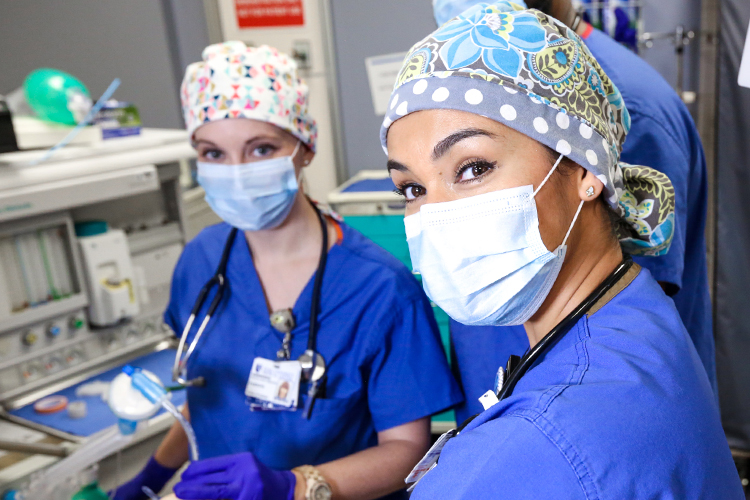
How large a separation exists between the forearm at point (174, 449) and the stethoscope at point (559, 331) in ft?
3.12

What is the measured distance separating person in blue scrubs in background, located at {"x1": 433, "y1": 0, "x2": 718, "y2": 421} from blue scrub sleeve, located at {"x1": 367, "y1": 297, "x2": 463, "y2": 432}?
2.5 inches

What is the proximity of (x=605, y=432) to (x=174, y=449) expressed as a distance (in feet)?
3.94

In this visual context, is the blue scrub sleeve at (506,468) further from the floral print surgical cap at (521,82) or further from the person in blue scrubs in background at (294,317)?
the person in blue scrubs in background at (294,317)

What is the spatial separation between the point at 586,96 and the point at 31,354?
5.43 ft

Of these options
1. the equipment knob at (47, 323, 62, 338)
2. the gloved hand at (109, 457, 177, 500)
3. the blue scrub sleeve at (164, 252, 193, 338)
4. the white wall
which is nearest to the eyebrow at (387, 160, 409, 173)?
the blue scrub sleeve at (164, 252, 193, 338)

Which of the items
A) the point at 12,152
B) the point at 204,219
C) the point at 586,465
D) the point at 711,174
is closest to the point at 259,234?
the point at 12,152

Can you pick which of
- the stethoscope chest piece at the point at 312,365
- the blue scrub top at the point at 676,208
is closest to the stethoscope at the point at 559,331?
the blue scrub top at the point at 676,208

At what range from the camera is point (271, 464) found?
1.23 meters

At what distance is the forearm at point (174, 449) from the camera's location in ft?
4.78

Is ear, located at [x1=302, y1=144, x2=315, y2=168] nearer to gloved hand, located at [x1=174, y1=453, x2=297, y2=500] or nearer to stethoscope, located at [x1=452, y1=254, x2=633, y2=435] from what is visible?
gloved hand, located at [x1=174, y1=453, x2=297, y2=500]

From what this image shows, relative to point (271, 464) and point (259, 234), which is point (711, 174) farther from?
point (271, 464)

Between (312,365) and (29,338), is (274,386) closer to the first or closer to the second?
(312,365)

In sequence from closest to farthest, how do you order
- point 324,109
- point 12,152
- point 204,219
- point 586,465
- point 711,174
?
point 586,465 < point 12,152 < point 711,174 < point 204,219 < point 324,109

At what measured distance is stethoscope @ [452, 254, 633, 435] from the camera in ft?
2.28
